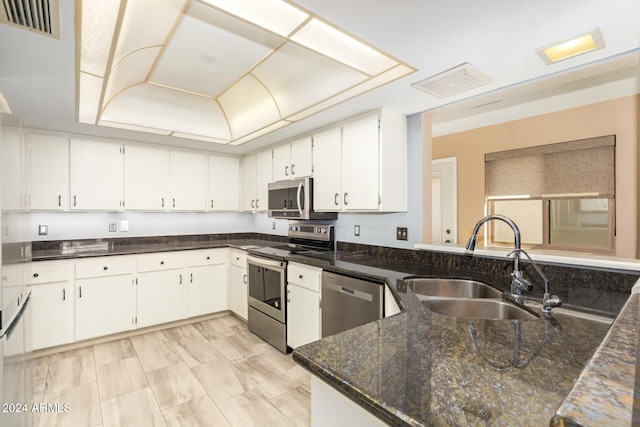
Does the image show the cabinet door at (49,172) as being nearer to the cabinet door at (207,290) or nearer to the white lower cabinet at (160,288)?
the white lower cabinet at (160,288)

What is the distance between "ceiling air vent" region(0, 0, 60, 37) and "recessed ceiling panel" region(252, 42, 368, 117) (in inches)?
51.0

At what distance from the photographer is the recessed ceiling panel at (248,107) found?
2.90 metres

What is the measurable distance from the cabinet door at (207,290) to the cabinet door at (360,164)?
6.74 feet

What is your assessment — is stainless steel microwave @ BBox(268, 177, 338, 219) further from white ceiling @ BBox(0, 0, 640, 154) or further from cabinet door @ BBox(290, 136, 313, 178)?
white ceiling @ BBox(0, 0, 640, 154)

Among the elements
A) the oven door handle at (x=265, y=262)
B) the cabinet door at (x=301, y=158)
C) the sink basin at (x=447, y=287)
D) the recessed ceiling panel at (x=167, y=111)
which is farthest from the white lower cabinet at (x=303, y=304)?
the recessed ceiling panel at (x=167, y=111)

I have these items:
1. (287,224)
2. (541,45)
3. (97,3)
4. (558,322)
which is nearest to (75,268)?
(287,224)

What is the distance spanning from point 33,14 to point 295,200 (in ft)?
7.44

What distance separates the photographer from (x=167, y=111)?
3201 millimetres

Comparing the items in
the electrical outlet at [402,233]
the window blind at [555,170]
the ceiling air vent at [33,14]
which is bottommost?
the electrical outlet at [402,233]

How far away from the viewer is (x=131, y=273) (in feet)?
10.9

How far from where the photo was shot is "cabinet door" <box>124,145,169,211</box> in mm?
3623

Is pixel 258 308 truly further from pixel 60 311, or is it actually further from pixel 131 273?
pixel 60 311

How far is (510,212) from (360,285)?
8.63 ft

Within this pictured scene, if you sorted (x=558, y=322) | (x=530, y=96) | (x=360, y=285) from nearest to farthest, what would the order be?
1. (x=558, y=322)
2. (x=360, y=285)
3. (x=530, y=96)
